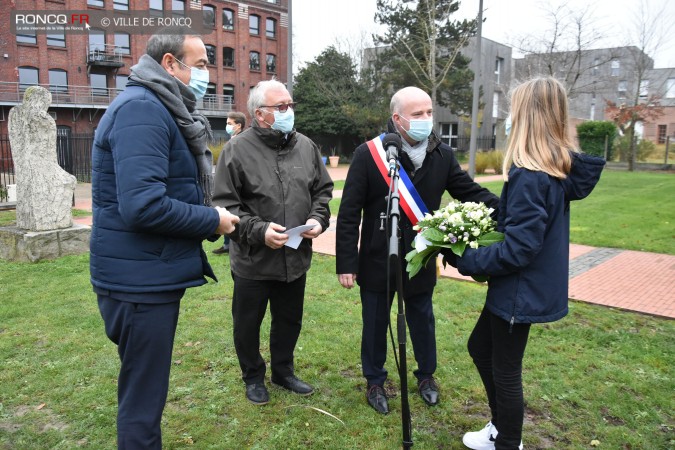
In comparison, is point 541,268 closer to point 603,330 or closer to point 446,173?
point 446,173

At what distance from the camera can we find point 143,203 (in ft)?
7.04

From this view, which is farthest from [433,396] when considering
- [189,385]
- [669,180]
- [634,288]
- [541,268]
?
[669,180]

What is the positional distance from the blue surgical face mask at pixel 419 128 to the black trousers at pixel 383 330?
1.12 meters

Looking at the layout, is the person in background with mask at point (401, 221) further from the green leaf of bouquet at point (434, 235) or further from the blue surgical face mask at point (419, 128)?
the green leaf of bouquet at point (434, 235)

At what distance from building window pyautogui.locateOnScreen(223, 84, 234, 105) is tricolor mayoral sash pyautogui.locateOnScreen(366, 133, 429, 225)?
1551 inches

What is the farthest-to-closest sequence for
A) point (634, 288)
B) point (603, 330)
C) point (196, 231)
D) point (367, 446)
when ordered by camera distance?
point (634, 288)
point (603, 330)
point (367, 446)
point (196, 231)

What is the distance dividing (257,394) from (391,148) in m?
2.03

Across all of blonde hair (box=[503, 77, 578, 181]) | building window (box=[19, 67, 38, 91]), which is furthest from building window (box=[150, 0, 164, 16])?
blonde hair (box=[503, 77, 578, 181])

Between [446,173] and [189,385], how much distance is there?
2.49m

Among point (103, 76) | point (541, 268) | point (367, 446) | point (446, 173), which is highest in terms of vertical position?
point (103, 76)

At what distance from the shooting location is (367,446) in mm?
3156

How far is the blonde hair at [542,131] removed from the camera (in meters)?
2.50

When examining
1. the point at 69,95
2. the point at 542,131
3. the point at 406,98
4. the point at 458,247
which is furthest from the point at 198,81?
the point at 69,95

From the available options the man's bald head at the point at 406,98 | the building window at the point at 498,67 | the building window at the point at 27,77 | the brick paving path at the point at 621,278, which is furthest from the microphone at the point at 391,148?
the building window at the point at 498,67
